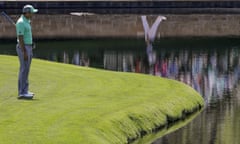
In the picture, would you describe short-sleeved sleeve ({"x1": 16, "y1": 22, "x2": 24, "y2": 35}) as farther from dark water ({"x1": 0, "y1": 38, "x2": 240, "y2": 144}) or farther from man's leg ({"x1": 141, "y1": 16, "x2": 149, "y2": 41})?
man's leg ({"x1": 141, "y1": 16, "x2": 149, "y2": 41})

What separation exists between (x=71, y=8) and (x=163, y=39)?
7.69 m

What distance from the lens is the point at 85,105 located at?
2291 centimetres

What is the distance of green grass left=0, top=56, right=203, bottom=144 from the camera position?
19141mm

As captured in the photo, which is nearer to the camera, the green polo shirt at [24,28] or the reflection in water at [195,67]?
the green polo shirt at [24,28]

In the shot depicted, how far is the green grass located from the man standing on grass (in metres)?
0.34

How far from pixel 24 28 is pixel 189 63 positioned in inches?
991

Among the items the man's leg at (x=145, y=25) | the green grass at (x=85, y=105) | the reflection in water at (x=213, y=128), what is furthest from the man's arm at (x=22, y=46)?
the man's leg at (x=145, y=25)

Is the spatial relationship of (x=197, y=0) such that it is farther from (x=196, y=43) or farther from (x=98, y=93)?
(x=98, y=93)

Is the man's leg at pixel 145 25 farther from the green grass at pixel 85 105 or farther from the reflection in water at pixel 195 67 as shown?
the green grass at pixel 85 105

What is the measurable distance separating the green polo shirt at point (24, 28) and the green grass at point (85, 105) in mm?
1496

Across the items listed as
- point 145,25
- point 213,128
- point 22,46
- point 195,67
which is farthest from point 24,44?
point 145,25

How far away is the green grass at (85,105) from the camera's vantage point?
19.1 metres

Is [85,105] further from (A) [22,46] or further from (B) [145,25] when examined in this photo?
(B) [145,25]

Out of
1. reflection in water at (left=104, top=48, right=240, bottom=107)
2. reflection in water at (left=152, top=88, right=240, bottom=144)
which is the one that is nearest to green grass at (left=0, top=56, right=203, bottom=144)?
reflection in water at (left=152, top=88, right=240, bottom=144)
